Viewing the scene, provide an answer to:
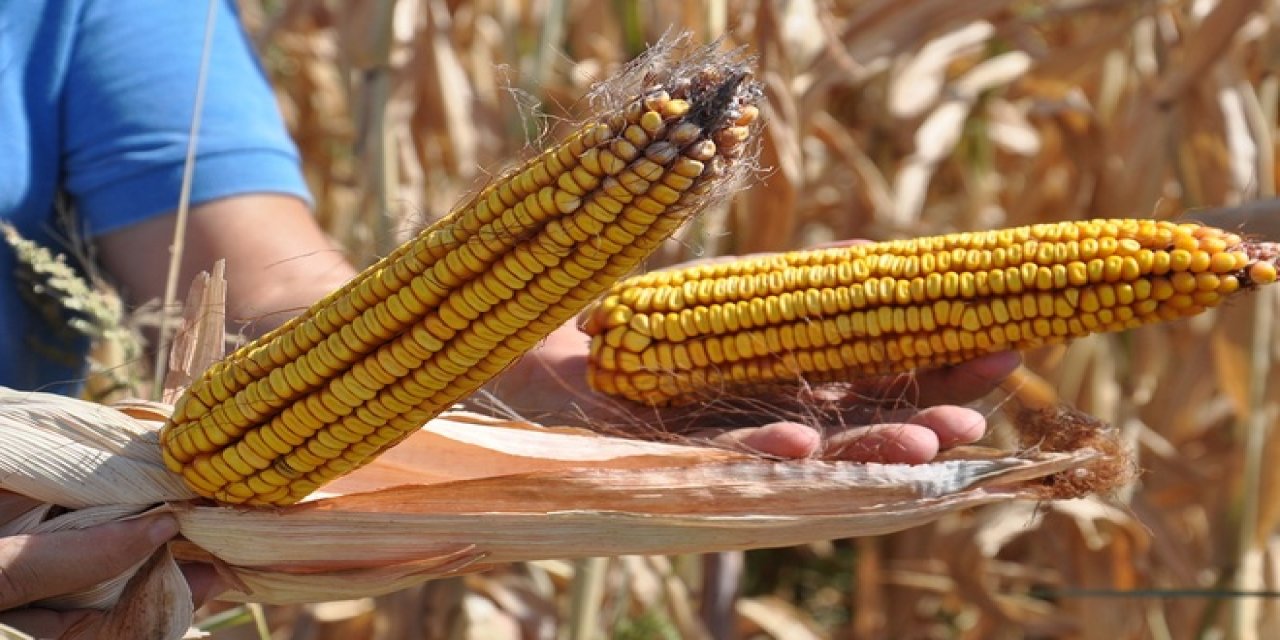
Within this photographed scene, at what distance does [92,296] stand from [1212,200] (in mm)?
2336

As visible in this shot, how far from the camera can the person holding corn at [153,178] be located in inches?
71.4

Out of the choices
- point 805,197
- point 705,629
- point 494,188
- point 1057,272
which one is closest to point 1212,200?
point 805,197

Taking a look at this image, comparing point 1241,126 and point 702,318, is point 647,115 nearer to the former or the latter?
point 702,318

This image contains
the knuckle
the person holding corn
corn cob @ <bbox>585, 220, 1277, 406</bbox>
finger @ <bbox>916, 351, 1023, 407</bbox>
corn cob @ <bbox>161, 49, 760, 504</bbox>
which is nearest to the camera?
corn cob @ <bbox>161, 49, 760, 504</bbox>

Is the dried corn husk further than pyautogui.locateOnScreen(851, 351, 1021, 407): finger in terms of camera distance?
No

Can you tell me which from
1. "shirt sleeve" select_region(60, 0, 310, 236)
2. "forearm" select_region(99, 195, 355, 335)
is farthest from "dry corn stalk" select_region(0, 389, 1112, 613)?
"shirt sleeve" select_region(60, 0, 310, 236)

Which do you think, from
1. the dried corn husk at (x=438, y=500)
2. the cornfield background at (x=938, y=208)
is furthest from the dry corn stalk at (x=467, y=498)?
the cornfield background at (x=938, y=208)

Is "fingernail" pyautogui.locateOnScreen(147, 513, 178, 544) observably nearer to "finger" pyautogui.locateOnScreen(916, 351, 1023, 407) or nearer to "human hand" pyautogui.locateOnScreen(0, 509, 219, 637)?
"human hand" pyautogui.locateOnScreen(0, 509, 219, 637)

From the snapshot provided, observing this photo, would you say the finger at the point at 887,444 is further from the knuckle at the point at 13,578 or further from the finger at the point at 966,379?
the knuckle at the point at 13,578

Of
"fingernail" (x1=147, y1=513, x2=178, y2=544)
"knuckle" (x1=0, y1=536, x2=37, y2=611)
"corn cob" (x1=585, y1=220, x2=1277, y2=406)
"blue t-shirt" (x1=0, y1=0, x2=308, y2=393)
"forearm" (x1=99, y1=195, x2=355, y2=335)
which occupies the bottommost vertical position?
"knuckle" (x1=0, y1=536, x2=37, y2=611)

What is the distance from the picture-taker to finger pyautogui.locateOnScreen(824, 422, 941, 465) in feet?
5.15

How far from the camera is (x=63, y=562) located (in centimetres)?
143

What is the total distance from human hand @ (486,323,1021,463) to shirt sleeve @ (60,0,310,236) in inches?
17.9

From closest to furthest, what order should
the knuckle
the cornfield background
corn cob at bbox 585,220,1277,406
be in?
1. the knuckle
2. corn cob at bbox 585,220,1277,406
3. the cornfield background
